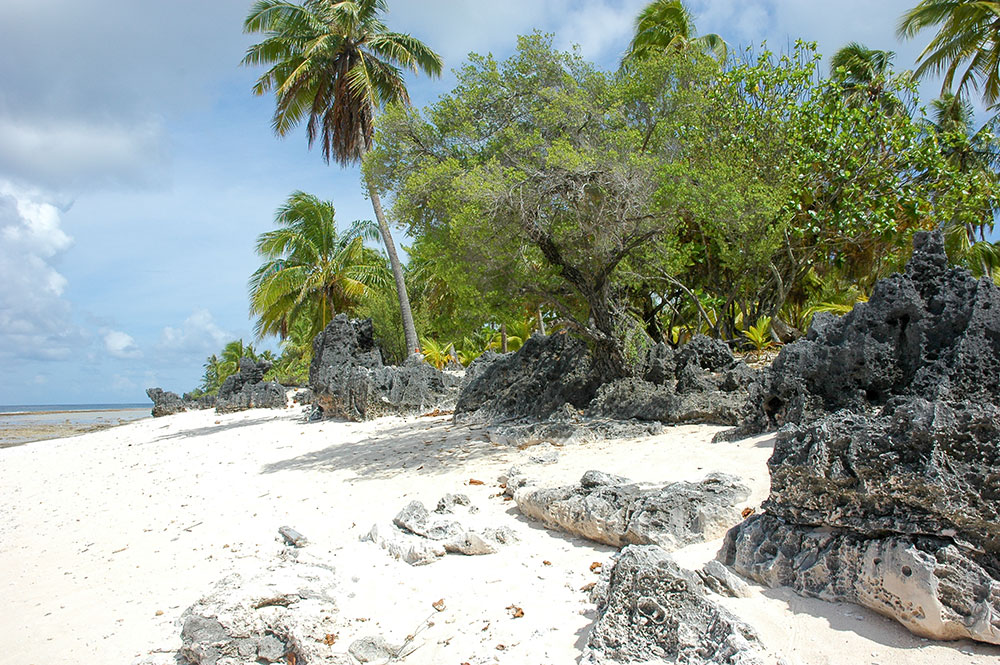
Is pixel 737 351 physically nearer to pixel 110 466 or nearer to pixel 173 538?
pixel 173 538

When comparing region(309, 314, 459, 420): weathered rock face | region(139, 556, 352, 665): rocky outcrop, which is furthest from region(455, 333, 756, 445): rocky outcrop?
region(139, 556, 352, 665): rocky outcrop

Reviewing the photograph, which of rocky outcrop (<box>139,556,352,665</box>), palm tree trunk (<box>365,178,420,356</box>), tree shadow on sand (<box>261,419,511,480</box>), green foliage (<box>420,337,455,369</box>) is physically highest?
palm tree trunk (<box>365,178,420,356</box>)

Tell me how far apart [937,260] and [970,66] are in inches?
637

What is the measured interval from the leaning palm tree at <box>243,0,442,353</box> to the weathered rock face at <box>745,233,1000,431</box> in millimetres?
14395

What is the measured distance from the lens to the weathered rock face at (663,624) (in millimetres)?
2660

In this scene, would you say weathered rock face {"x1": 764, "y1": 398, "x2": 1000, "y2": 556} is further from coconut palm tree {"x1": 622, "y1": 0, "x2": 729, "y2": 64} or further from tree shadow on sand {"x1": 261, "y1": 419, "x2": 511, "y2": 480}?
coconut palm tree {"x1": 622, "y1": 0, "x2": 729, "y2": 64}

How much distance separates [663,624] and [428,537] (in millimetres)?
2262

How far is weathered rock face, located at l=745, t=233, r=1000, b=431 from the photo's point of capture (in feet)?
15.6

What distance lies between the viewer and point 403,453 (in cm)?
870

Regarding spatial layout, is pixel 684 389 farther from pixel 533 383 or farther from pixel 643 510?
pixel 643 510

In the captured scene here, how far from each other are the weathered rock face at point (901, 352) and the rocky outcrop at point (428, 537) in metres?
3.10

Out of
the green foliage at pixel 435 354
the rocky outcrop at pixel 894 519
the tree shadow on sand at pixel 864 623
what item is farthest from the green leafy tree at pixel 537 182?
the green foliage at pixel 435 354

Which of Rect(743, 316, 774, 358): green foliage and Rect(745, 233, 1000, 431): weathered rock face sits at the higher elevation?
Rect(743, 316, 774, 358): green foliage

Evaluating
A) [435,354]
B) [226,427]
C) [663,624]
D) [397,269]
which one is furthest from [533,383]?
[435,354]
